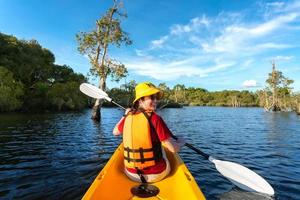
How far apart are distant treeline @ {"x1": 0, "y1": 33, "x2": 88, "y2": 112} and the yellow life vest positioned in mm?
33428

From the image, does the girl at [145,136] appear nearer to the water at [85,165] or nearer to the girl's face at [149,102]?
the girl's face at [149,102]

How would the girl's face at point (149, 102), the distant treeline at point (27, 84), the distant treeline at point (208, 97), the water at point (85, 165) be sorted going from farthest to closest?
1. the distant treeline at point (208, 97)
2. the distant treeline at point (27, 84)
3. the water at point (85, 165)
4. the girl's face at point (149, 102)

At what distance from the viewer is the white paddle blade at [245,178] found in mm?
5918

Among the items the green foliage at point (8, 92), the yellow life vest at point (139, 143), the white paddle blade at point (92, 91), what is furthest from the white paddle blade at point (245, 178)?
the green foliage at point (8, 92)

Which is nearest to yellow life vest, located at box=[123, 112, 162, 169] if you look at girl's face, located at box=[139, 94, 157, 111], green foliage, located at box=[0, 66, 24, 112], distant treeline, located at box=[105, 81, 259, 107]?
girl's face, located at box=[139, 94, 157, 111]

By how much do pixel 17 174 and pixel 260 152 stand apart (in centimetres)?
920

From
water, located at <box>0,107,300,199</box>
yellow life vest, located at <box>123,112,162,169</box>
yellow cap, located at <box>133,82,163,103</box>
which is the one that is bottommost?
water, located at <box>0,107,300,199</box>

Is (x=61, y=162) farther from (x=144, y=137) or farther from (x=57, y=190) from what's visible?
(x=144, y=137)

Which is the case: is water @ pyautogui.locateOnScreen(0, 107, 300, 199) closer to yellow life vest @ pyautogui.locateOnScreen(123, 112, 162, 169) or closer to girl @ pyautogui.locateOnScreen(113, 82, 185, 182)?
girl @ pyautogui.locateOnScreen(113, 82, 185, 182)

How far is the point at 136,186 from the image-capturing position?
4746 mm

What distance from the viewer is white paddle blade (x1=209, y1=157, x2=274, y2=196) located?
5.92 metres

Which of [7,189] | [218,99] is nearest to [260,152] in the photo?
[7,189]

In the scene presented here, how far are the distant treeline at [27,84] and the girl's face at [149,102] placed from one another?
3350cm

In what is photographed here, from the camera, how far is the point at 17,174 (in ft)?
26.0
